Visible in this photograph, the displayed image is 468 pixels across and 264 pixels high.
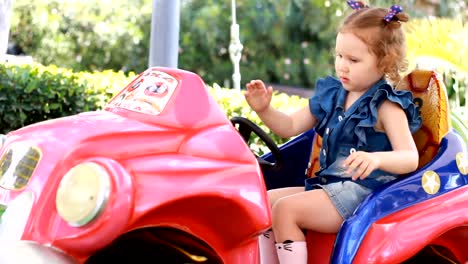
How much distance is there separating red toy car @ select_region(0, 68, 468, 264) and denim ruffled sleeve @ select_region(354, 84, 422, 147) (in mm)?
214

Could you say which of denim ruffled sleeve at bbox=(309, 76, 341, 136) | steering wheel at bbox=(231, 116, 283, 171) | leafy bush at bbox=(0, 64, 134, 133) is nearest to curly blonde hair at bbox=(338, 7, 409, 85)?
denim ruffled sleeve at bbox=(309, 76, 341, 136)

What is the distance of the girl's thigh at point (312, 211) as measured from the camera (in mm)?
2826

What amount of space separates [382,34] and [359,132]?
36 cm

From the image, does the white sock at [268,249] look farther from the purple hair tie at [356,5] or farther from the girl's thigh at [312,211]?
the purple hair tie at [356,5]

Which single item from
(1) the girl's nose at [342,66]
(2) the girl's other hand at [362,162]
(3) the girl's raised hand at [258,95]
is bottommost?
(2) the girl's other hand at [362,162]

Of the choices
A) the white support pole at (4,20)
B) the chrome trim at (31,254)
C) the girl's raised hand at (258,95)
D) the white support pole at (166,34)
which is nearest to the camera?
the chrome trim at (31,254)

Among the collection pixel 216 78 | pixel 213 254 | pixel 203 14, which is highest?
pixel 213 254

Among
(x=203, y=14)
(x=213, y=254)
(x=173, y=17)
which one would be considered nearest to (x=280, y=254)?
(x=213, y=254)

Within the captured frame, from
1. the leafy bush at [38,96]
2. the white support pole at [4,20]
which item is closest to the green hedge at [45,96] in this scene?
the leafy bush at [38,96]

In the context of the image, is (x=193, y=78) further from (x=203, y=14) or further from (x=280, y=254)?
(x=203, y=14)

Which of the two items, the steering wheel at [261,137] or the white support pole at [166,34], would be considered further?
A: the white support pole at [166,34]

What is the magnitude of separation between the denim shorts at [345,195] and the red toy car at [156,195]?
0.20ft

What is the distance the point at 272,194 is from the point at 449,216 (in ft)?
2.17

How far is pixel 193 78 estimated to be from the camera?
102 inches
